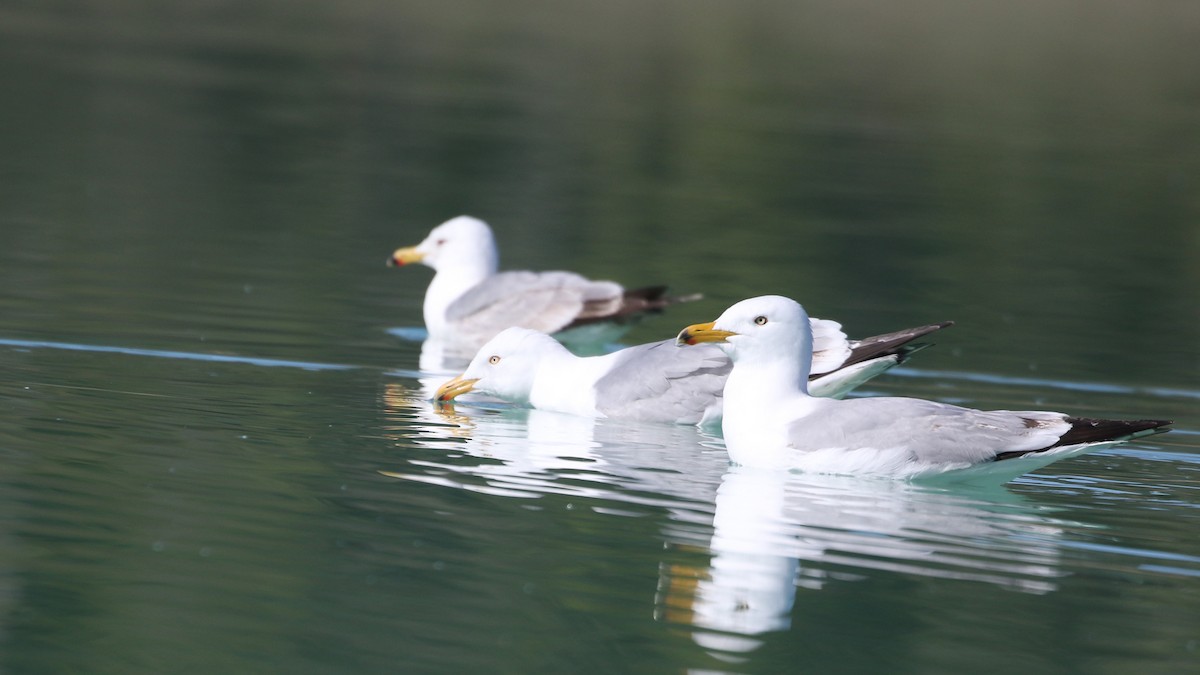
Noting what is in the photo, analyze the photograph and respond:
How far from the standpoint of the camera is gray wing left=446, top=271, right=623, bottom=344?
1372 cm

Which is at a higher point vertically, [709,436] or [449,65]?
[449,65]

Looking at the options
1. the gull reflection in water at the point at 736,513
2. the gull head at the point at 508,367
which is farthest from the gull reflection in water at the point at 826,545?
the gull head at the point at 508,367

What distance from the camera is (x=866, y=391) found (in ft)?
40.6

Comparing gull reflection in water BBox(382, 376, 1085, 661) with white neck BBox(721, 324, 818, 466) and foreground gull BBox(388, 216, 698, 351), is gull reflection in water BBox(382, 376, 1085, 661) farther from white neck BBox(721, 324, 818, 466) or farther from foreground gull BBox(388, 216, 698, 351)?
foreground gull BBox(388, 216, 698, 351)

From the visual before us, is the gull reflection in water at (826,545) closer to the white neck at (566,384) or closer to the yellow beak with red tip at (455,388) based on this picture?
the white neck at (566,384)

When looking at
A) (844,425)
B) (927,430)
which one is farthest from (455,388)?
(927,430)

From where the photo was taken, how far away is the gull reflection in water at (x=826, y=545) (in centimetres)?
693

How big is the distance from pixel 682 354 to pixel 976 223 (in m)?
12.6

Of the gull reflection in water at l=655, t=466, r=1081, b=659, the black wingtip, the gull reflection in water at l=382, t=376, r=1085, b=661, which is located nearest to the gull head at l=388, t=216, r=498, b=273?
the gull reflection in water at l=382, t=376, r=1085, b=661

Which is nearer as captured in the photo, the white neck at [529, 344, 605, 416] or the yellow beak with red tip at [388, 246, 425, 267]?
the white neck at [529, 344, 605, 416]

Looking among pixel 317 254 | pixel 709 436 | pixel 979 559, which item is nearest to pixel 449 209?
pixel 317 254

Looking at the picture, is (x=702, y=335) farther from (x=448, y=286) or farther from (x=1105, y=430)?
(x=448, y=286)

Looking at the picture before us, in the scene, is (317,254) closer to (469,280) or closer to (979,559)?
(469,280)

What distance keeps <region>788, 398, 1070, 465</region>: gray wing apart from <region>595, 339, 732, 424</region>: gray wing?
170cm
